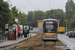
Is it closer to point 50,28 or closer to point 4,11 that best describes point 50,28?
point 50,28

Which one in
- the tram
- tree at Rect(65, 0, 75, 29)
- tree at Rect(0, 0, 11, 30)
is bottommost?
the tram

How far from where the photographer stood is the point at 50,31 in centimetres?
2489

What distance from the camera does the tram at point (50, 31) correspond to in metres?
24.6

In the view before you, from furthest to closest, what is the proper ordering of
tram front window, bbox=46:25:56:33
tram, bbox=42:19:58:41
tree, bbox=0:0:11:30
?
tree, bbox=0:0:11:30, tram front window, bbox=46:25:56:33, tram, bbox=42:19:58:41

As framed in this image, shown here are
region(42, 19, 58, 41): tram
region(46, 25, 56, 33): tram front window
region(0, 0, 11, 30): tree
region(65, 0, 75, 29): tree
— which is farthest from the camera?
region(65, 0, 75, 29): tree

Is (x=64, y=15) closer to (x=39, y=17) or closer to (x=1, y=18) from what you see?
(x=39, y=17)

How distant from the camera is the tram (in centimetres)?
2458

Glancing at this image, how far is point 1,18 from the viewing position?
4053 centimetres

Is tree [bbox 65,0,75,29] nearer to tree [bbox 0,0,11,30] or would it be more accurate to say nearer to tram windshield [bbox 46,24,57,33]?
tree [bbox 0,0,11,30]

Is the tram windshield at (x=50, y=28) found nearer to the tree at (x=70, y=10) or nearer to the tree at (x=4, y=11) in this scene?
the tree at (x=4, y=11)

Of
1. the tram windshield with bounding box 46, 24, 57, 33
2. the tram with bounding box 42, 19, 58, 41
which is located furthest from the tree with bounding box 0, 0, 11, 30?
the tram windshield with bounding box 46, 24, 57, 33

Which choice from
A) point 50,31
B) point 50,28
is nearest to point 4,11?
point 50,28

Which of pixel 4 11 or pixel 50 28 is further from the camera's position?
pixel 4 11

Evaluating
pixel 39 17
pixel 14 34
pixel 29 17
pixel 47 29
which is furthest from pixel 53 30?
pixel 29 17
